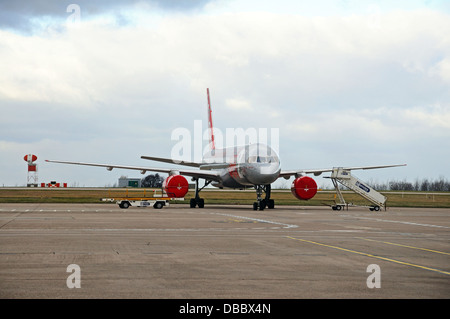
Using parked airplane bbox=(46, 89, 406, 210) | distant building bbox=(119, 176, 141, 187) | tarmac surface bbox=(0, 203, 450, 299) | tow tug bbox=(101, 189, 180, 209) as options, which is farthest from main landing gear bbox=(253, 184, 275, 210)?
distant building bbox=(119, 176, 141, 187)

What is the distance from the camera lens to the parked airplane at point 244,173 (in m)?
40.0

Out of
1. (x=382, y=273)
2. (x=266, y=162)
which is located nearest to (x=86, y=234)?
(x=382, y=273)

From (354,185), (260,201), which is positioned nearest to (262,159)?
(260,201)

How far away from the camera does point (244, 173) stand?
40.9 metres

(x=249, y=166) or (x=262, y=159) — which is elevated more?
(x=262, y=159)

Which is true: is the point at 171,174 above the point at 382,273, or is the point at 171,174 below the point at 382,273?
above

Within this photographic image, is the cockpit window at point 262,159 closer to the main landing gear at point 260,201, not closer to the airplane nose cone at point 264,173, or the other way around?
the airplane nose cone at point 264,173

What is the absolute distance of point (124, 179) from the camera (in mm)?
146875

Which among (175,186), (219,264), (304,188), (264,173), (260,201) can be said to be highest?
(264,173)

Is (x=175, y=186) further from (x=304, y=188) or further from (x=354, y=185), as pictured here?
(x=354, y=185)

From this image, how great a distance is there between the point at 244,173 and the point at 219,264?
28.6m

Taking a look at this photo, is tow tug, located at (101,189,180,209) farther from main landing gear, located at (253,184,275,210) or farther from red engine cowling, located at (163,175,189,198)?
main landing gear, located at (253,184,275,210)
